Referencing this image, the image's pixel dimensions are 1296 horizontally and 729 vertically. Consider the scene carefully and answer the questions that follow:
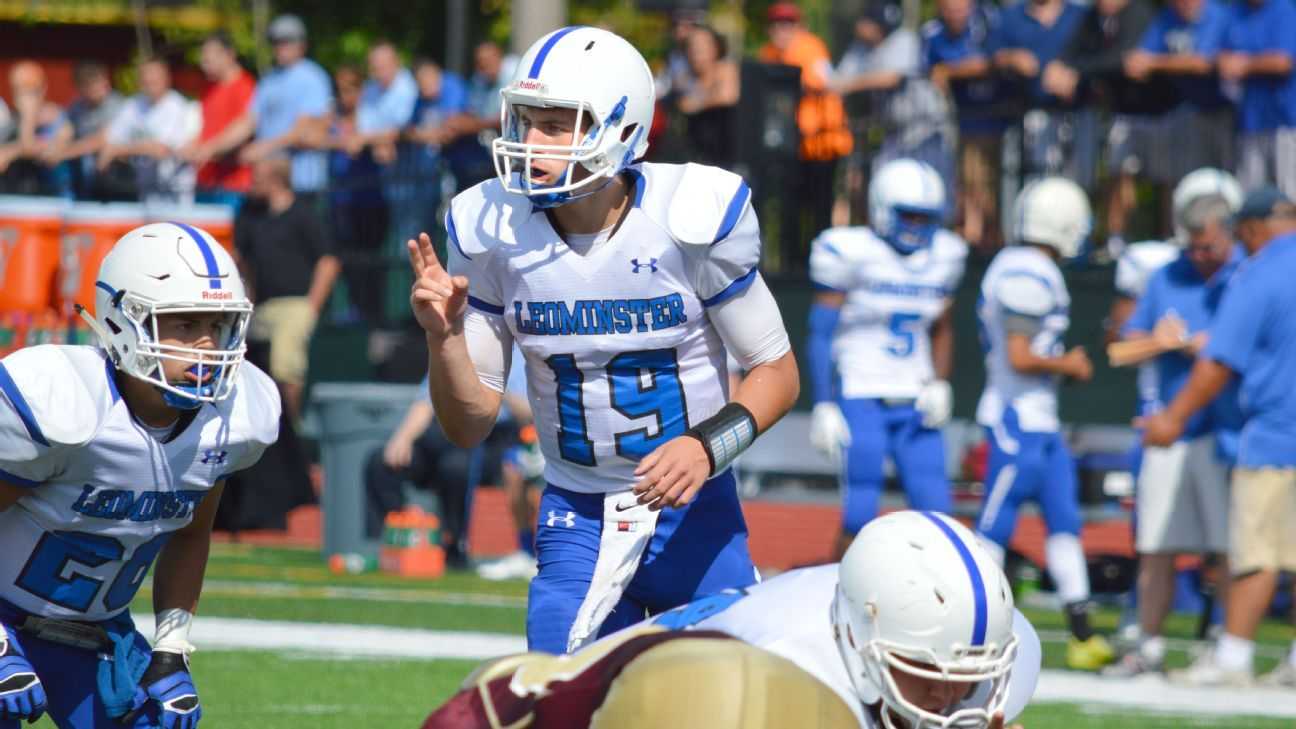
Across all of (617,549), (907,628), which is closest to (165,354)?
(617,549)

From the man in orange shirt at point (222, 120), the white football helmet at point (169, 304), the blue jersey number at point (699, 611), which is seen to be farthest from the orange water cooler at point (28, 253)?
the blue jersey number at point (699, 611)

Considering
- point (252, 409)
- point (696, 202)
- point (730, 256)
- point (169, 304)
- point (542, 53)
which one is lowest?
point (252, 409)

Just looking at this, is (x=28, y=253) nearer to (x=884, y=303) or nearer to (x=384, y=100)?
(x=384, y=100)

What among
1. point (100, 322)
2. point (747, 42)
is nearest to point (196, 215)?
point (100, 322)

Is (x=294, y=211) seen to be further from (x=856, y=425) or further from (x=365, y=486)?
(x=856, y=425)

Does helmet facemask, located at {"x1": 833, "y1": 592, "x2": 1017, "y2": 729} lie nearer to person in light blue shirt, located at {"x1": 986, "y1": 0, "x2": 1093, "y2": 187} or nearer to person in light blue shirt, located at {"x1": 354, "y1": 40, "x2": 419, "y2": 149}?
person in light blue shirt, located at {"x1": 986, "y1": 0, "x2": 1093, "y2": 187}

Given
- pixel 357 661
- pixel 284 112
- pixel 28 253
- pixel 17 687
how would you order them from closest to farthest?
pixel 17 687
pixel 357 661
pixel 28 253
pixel 284 112

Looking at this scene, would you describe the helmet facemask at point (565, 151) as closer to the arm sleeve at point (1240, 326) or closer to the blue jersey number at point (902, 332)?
the arm sleeve at point (1240, 326)

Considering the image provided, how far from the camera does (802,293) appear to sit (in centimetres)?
1337

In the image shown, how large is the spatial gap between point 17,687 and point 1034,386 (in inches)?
213

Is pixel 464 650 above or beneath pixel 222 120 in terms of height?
beneath

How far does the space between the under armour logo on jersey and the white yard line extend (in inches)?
122

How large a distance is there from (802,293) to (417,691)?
6515 mm

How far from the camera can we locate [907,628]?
3352 mm
